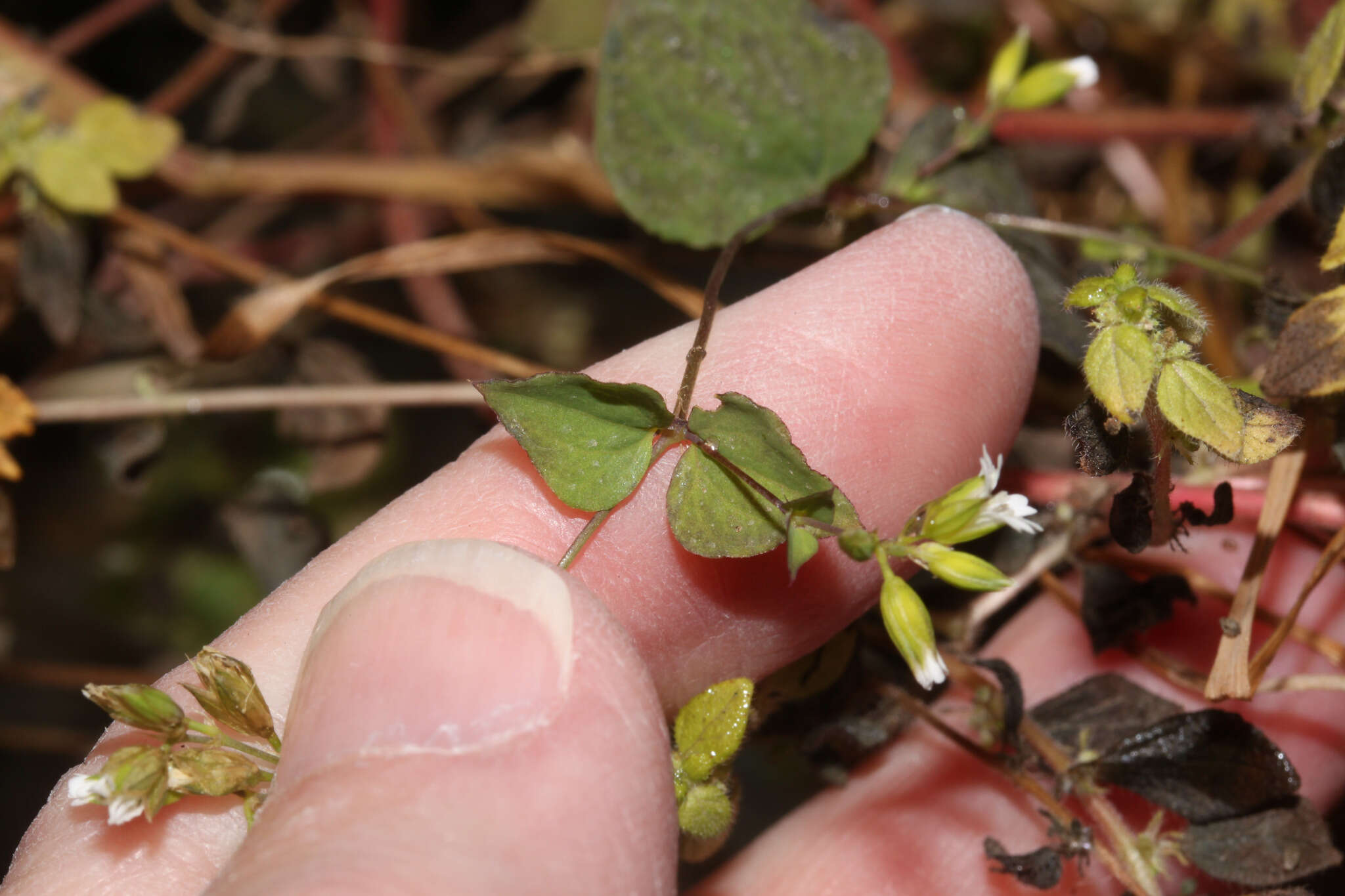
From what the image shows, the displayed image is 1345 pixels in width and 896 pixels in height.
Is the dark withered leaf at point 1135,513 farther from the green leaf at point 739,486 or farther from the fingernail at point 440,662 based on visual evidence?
the fingernail at point 440,662

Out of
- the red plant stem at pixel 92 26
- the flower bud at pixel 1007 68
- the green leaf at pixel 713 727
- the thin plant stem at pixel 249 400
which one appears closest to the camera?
the green leaf at pixel 713 727

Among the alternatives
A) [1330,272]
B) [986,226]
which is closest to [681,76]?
[986,226]

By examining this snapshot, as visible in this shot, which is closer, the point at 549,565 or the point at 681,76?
the point at 549,565

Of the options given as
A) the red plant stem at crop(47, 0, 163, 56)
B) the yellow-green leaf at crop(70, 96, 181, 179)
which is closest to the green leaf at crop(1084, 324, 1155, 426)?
the yellow-green leaf at crop(70, 96, 181, 179)

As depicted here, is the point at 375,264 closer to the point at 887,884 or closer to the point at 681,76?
the point at 681,76

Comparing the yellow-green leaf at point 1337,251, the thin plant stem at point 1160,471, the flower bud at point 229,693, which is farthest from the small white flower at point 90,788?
the yellow-green leaf at point 1337,251

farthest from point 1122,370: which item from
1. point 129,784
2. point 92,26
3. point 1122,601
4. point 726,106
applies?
point 92,26

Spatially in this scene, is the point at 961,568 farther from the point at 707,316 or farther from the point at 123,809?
the point at 123,809
